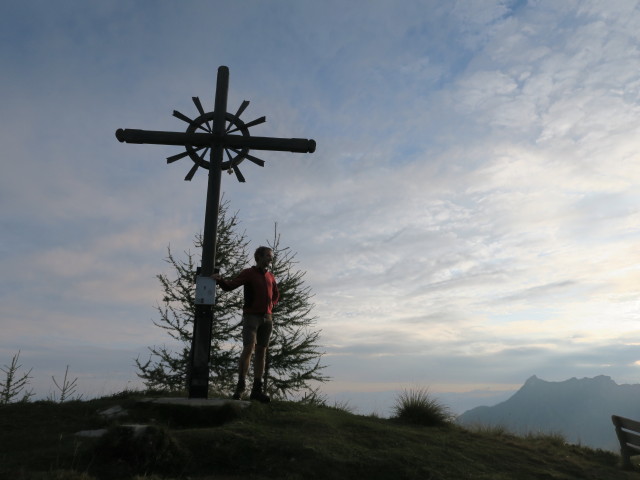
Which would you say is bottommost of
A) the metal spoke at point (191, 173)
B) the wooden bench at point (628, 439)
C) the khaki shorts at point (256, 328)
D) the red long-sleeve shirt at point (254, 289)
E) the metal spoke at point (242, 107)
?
the wooden bench at point (628, 439)

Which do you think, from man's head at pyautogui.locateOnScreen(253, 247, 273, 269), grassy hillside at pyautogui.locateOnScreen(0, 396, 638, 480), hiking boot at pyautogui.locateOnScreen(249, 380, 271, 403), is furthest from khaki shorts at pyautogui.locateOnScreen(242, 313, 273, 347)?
grassy hillside at pyautogui.locateOnScreen(0, 396, 638, 480)

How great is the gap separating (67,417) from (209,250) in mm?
3396

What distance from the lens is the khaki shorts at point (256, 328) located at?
26.5ft

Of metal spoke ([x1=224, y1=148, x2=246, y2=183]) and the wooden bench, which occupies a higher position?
metal spoke ([x1=224, y1=148, x2=246, y2=183])

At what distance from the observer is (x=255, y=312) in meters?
8.16

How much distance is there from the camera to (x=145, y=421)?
7.37m

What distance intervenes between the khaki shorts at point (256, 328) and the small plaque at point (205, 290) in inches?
27.5

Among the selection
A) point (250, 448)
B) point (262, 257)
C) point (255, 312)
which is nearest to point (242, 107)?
point (262, 257)

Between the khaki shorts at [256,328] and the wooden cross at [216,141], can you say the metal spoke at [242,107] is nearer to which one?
the wooden cross at [216,141]

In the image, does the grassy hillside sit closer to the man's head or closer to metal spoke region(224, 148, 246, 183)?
the man's head

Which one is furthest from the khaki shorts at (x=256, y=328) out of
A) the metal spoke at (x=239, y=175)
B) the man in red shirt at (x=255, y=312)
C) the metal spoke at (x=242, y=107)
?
the metal spoke at (x=242, y=107)

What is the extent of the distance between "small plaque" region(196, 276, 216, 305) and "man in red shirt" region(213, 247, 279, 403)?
15cm

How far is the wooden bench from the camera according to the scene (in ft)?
31.4

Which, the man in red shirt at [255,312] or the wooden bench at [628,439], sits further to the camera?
the wooden bench at [628,439]
